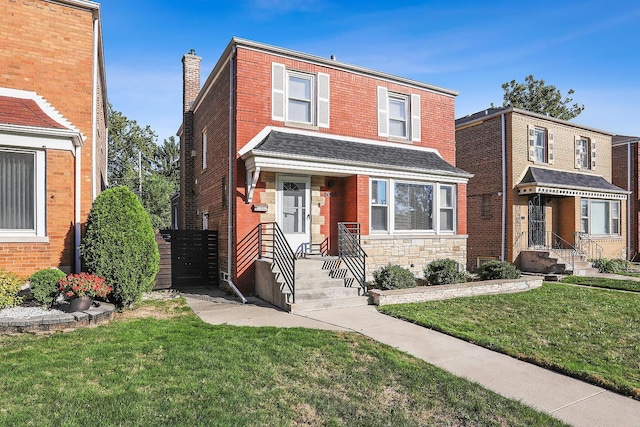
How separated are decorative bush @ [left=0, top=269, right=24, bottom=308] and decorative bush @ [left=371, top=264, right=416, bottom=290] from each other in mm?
7456

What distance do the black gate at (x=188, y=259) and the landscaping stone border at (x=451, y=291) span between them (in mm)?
5420

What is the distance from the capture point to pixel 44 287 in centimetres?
634

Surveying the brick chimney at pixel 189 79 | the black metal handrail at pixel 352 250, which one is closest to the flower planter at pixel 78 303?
the black metal handrail at pixel 352 250

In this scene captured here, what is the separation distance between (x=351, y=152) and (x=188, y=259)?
232 inches

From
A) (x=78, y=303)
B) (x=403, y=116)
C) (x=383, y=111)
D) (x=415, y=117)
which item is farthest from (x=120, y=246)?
(x=415, y=117)

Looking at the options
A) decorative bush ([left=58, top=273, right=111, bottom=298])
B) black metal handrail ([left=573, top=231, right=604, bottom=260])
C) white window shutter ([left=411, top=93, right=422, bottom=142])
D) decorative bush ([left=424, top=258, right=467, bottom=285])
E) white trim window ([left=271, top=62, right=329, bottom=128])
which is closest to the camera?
decorative bush ([left=58, top=273, right=111, bottom=298])

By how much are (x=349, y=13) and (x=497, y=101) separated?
27.7m

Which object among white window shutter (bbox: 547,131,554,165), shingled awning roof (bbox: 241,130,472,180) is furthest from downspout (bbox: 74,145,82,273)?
white window shutter (bbox: 547,131,554,165)

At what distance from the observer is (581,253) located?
15.9 metres

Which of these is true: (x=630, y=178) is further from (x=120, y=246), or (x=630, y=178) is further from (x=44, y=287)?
(x=44, y=287)

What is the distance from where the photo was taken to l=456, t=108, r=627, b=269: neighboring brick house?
1564 cm

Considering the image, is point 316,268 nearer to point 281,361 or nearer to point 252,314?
point 252,314

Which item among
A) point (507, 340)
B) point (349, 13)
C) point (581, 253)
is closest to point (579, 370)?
point (507, 340)

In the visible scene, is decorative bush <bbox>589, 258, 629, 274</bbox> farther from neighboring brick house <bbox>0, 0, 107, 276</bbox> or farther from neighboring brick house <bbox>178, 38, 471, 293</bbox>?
neighboring brick house <bbox>0, 0, 107, 276</bbox>
